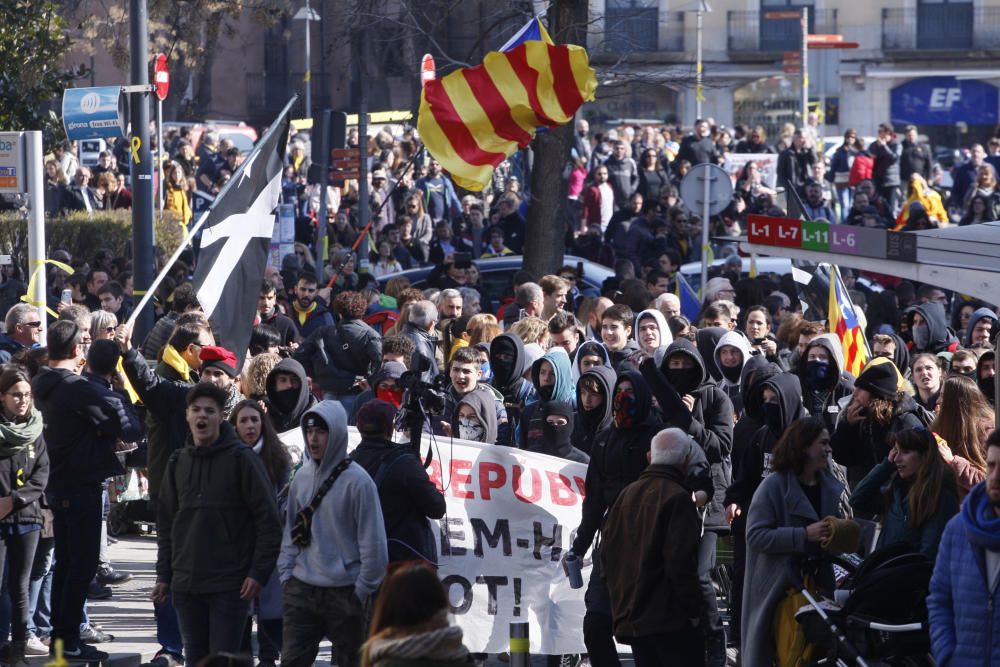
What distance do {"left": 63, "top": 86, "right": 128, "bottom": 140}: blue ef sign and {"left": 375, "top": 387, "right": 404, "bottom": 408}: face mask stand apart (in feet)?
15.4

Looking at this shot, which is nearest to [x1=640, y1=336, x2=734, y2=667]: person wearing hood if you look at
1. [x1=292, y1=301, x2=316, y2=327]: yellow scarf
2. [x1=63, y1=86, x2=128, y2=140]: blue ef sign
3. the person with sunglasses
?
the person with sunglasses

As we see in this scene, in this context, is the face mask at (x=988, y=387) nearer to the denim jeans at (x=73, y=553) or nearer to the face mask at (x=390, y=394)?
the face mask at (x=390, y=394)

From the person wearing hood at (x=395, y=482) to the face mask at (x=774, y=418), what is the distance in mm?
2018

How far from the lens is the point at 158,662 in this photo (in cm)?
917

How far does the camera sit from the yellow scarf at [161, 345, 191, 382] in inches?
392

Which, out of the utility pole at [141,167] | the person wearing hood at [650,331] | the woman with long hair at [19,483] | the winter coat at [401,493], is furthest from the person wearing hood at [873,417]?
the utility pole at [141,167]

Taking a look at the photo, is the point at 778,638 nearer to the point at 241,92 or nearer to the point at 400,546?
the point at 400,546

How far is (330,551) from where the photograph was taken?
769cm

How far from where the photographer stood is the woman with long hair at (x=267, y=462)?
28.0 feet

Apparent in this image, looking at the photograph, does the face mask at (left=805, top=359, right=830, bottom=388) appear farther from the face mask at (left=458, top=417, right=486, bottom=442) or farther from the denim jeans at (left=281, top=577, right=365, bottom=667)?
the denim jeans at (left=281, top=577, right=365, bottom=667)

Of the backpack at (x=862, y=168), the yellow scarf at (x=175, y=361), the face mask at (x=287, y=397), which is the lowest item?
the face mask at (x=287, y=397)

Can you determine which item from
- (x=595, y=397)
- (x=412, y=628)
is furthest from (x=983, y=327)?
(x=412, y=628)

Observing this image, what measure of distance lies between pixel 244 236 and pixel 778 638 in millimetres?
4907

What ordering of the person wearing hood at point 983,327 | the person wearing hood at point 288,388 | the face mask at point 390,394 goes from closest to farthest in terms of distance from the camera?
the person wearing hood at point 288,388, the face mask at point 390,394, the person wearing hood at point 983,327
